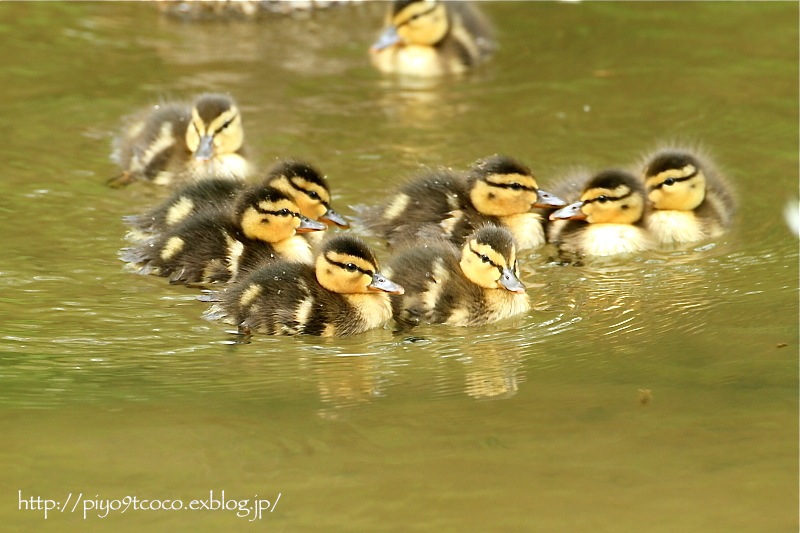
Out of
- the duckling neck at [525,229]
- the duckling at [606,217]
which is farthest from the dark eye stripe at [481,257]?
the duckling at [606,217]

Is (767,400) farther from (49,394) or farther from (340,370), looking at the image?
(49,394)

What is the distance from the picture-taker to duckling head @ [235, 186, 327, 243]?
4.52 metres

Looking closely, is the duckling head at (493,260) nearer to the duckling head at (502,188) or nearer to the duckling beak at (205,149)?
the duckling head at (502,188)

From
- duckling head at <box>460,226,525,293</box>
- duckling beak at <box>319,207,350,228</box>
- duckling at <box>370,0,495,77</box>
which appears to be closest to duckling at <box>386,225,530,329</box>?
duckling head at <box>460,226,525,293</box>

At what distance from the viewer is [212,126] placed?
17.7ft

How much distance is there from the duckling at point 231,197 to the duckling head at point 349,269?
590 millimetres

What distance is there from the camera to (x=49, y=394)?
3.55 metres

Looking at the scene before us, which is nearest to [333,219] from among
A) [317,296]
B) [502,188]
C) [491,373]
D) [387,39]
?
[502,188]

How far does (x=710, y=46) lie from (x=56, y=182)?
13.0ft

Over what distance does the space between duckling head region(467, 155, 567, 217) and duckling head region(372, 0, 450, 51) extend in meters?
2.50

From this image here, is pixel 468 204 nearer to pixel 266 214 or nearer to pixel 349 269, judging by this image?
pixel 266 214

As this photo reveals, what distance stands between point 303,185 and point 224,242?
1.22ft

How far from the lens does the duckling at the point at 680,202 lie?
5152 millimetres

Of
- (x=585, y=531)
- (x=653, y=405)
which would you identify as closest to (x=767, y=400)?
(x=653, y=405)
